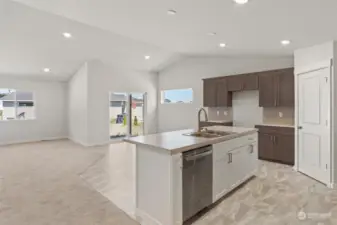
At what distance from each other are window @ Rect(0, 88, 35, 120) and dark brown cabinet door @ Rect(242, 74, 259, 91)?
24.7 ft

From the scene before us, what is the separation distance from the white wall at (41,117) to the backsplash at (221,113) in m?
5.79

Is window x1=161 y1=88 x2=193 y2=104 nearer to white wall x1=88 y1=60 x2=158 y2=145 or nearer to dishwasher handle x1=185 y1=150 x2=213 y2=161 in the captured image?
white wall x1=88 y1=60 x2=158 y2=145

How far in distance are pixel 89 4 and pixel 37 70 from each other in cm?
549

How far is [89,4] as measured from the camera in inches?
134

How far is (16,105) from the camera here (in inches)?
338

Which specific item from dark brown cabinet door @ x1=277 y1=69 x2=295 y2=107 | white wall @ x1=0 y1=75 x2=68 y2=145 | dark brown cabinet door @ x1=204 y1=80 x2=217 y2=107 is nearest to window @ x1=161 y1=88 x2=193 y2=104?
dark brown cabinet door @ x1=204 y1=80 x2=217 y2=107

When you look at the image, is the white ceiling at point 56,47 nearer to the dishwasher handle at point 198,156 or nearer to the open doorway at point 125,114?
the open doorway at point 125,114

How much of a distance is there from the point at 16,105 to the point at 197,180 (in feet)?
27.2

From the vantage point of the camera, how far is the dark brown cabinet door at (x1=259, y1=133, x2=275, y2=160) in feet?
18.1

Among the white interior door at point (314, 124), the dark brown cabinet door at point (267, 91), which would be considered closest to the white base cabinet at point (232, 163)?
the white interior door at point (314, 124)

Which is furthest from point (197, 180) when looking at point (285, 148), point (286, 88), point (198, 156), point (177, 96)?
point (177, 96)

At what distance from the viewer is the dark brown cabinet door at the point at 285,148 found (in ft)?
16.9

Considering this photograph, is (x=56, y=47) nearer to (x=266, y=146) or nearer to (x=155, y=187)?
(x=155, y=187)

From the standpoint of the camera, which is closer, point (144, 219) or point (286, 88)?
point (144, 219)
